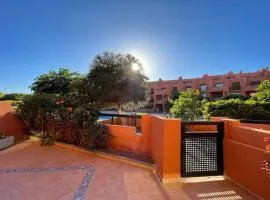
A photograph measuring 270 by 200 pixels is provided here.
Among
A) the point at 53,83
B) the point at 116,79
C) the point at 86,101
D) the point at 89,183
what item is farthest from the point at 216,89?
the point at 89,183

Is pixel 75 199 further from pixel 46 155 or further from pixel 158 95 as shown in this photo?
pixel 158 95

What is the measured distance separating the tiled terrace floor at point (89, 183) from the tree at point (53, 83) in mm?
6327

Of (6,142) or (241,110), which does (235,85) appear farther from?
(6,142)

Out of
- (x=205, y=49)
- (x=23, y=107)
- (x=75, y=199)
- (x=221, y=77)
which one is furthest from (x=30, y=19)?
(x=221, y=77)

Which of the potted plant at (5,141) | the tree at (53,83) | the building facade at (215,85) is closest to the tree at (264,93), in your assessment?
the tree at (53,83)

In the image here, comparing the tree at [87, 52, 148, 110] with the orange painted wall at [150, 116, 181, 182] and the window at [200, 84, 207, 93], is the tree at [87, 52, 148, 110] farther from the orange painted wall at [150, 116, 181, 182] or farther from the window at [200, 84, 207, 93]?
the window at [200, 84, 207, 93]

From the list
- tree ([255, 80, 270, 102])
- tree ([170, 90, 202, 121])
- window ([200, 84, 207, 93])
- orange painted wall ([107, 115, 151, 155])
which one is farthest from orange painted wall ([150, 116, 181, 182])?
window ([200, 84, 207, 93])

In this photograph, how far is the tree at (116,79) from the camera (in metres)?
10.6

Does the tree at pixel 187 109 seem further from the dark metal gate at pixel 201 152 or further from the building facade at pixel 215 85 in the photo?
the building facade at pixel 215 85

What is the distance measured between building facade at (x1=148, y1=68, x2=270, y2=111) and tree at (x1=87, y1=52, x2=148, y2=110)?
71.8 feet

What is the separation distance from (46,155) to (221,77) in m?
38.8

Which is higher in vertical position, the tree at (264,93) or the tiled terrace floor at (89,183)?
the tree at (264,93)

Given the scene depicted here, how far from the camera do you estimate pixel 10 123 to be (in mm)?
9688

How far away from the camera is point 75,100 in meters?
8.94
